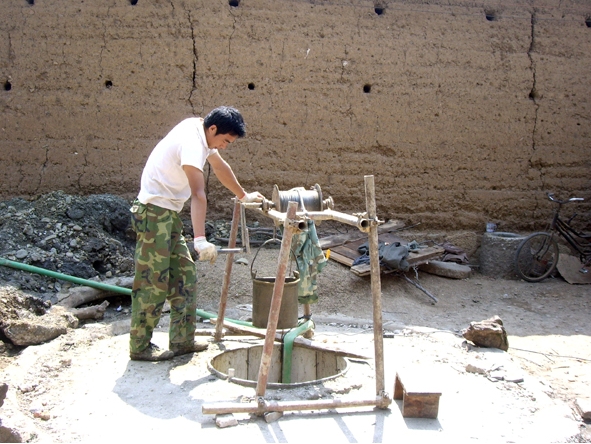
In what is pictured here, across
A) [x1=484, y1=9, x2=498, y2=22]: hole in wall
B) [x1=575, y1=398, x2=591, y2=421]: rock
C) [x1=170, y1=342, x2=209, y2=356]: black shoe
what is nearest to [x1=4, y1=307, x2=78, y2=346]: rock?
[x1=170, y1=342, x2=209, y2=356]: black shoe

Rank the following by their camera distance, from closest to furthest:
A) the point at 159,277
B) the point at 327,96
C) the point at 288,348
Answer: the point at 159,277 → the point at 288,348 → the point at 327,96

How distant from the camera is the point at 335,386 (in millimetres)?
3447

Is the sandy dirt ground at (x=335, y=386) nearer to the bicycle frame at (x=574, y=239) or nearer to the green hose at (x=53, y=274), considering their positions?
the green hose at (x=53, y=274)

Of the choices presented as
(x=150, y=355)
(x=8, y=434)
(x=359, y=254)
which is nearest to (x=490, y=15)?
(x=359, y=254)

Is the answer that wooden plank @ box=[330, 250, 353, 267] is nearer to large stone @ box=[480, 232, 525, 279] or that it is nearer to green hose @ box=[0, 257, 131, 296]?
large stone @ box=[480, 232, 525, 279]

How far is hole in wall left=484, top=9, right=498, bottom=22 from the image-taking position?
717 centimetres

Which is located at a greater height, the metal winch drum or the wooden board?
the metal winch drum

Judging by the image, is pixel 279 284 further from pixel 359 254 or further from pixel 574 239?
pixel 574 239

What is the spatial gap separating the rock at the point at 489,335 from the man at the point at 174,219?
5.99ft

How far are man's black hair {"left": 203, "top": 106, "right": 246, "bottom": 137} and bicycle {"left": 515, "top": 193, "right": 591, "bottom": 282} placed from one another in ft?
14.6

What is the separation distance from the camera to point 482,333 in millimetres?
4184

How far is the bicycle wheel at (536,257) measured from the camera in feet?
22.3

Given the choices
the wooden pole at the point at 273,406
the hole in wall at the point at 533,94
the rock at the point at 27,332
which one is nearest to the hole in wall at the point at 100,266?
the rock at the point at 27,332

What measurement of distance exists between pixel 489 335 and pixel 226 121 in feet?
7.62
